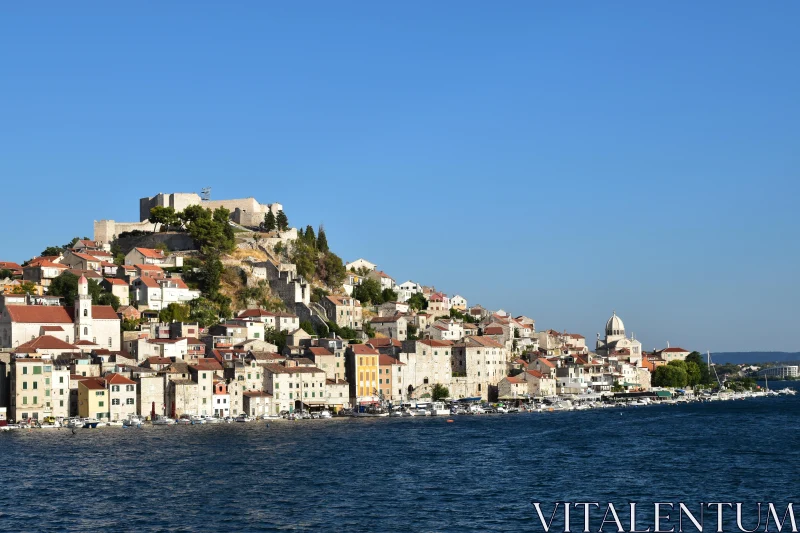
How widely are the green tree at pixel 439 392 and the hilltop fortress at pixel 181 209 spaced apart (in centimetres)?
3029

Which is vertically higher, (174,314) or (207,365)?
(174,314)

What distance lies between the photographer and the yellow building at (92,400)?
2763 inches

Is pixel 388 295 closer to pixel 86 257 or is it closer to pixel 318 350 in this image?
pixel 318 350

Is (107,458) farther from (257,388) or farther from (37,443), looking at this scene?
(257,388)

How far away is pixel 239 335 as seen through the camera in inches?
3487

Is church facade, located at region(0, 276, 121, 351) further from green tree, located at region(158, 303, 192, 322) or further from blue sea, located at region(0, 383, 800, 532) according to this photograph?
blue sea, located at region(0, 383, 800, 532)

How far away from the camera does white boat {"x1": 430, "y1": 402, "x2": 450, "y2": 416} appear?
87.1 m

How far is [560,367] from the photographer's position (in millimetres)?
111688

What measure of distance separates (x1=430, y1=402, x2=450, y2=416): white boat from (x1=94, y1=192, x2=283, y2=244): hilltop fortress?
114ft

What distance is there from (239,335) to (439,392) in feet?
60.2

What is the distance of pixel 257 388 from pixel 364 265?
47551 millimetres

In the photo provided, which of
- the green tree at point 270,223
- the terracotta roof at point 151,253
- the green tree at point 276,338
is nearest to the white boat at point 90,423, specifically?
the green tree at point 276,338

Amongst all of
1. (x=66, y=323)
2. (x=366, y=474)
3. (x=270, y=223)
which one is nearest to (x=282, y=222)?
(x=270, y=223)

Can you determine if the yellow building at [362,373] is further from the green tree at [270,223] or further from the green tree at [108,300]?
the green tree at [270,223]
